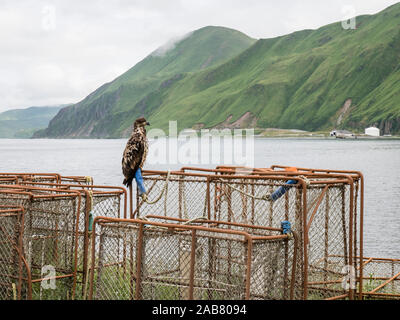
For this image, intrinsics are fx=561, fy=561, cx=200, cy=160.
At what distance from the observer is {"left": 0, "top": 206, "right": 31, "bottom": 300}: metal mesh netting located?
25.5 feet

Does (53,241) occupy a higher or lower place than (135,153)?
lower

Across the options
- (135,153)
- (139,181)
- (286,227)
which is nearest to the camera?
(286,227)

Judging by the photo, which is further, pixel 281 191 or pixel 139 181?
pixel 139 181

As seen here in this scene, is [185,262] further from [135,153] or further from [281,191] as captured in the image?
[135,153]

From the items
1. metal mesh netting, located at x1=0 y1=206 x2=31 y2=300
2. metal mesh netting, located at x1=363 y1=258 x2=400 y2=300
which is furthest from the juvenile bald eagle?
metal mesh netting, located at x1=363 y1=258 x2=400 y2=300

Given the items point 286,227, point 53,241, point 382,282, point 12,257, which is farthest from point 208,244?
point 382,282

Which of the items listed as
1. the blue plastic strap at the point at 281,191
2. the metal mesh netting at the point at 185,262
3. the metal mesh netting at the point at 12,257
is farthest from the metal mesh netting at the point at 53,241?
the blue plastic strap at the point at 281,191

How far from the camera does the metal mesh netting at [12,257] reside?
306 inches

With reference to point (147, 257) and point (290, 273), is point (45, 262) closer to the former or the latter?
point (147, 257)

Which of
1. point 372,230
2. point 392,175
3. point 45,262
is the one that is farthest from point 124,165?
point 392,175

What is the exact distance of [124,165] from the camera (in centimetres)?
951

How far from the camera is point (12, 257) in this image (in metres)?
8.19
